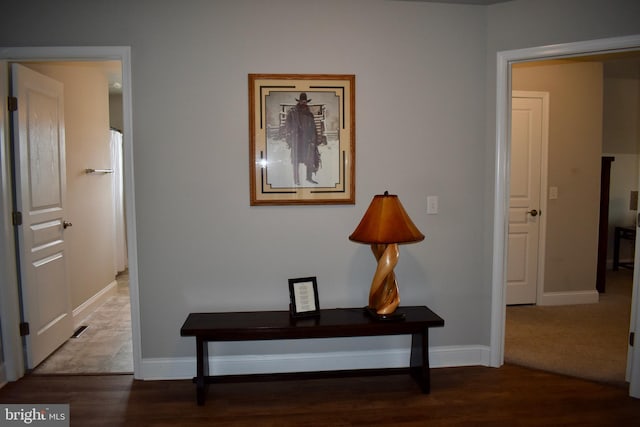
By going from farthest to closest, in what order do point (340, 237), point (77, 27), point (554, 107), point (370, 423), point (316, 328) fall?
point (554, 107), point (340, 237), point (77, 27), point (316, 328), point (370, 423)

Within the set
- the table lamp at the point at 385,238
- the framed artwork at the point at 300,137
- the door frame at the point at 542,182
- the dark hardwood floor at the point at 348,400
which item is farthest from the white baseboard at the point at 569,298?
the framed artwork at the point at 300,137

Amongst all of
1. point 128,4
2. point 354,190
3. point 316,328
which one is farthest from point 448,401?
point 128,4

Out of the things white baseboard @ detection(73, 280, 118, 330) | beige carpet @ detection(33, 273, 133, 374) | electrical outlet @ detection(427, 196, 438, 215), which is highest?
electrical outlet @ detection(427, 196, 438, 215)

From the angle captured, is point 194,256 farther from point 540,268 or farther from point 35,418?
point 540,268

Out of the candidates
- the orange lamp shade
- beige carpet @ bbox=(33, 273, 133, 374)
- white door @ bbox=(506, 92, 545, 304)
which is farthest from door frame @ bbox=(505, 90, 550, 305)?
beige carpet @ bbox=(33, 273, 133, 374)

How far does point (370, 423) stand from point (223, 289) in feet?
4.02

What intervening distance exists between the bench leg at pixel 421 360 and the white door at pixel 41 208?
8.50 feet

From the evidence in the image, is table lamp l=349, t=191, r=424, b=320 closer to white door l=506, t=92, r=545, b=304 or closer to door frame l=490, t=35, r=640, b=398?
door frame l=490, t=35, r=640, b=398

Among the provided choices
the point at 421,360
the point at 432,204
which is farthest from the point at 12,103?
the point at 421,360

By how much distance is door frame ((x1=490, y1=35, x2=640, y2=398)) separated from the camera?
8.80 feet

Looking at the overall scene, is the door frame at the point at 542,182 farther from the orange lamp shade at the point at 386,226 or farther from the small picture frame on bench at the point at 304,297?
the small picture frame on bench at the point at 304,297

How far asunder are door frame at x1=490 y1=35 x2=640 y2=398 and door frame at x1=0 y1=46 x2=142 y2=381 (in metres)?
2.40

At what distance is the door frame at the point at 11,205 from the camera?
2.71 m

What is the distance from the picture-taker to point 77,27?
2.71 m
